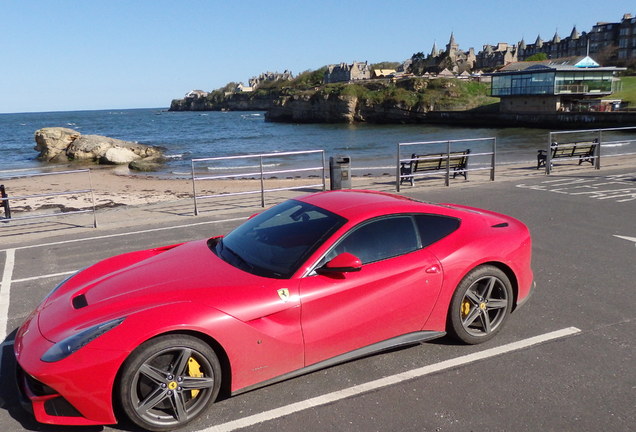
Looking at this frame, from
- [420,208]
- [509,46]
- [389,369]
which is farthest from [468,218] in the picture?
[509,46]

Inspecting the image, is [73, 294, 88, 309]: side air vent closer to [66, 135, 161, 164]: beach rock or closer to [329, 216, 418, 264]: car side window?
[329, 216, 418, 264]: car side window

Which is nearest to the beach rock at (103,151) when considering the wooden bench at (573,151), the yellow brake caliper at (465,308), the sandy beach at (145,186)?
the sandy beach at (145,186)

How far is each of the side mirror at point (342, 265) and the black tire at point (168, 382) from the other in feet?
3.38

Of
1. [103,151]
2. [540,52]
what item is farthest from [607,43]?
[103,151]

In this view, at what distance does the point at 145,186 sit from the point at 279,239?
18.3 metres

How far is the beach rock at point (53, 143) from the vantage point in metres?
38.5

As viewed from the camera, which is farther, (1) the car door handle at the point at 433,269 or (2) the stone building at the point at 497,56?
(2) the stone building at the point at 497,56

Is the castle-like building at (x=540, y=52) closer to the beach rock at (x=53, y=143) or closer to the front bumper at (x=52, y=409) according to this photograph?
the beach rock at (x=53, y=143)

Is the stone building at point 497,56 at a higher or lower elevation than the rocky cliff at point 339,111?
higher

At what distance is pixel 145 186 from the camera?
70.5 ft

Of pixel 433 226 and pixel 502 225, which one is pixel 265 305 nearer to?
pixel 433 226

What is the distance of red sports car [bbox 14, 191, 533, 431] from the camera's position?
3.37m

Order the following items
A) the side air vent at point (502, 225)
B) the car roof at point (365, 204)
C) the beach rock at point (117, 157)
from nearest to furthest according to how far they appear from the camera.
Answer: the car roof at point (365, 204) → the side air vent at point (502, 225) → the beach rock at point (117, 157)

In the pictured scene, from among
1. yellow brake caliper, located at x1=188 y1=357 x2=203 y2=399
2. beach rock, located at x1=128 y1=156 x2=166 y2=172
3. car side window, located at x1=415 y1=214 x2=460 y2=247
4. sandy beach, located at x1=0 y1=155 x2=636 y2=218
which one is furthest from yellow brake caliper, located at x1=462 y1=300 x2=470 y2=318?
beach rock, located at x1=128 y1=156 x2=166 y2=172
